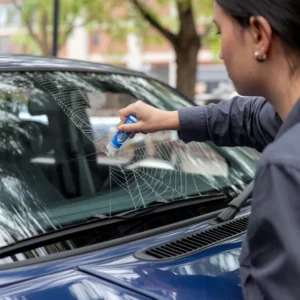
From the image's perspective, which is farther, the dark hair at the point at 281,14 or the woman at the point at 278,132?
→ the dark hair at the point at 281,14

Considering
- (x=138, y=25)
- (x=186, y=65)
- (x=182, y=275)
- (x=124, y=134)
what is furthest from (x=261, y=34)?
(x=138, y=25)

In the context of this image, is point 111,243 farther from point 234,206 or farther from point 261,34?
point 261,34

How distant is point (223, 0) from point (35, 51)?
85.3 ft

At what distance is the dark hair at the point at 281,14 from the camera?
1273 millimetres

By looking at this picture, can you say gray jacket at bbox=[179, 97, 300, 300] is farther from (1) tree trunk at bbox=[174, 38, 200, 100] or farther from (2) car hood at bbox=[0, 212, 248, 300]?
(1) tree trunk at bbox=[174, 38, 200, 100]

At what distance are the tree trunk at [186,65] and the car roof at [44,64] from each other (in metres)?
7.78

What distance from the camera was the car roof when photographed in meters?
2.46

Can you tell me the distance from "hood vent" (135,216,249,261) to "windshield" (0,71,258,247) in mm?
253

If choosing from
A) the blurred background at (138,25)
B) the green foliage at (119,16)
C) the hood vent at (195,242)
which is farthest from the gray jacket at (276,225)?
the green foliage at (119,16)

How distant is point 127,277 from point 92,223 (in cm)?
40

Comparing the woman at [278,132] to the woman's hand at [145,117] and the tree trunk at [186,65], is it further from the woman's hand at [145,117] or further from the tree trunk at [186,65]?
the tree trunk at [186,65]

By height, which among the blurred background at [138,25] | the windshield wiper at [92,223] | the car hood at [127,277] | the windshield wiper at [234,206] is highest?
the car hood at [127,277]

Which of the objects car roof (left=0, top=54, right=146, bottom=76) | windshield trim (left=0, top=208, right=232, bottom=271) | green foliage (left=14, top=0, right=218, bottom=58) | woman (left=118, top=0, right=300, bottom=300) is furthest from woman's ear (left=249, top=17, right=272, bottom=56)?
green foliage (left=14, top=0, right=218, bottom=58)

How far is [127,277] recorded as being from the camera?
162 cm
